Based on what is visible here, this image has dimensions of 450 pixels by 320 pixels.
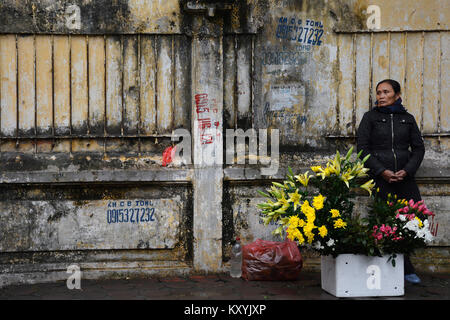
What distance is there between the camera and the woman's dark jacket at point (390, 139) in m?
5.90

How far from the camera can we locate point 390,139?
19.5ft

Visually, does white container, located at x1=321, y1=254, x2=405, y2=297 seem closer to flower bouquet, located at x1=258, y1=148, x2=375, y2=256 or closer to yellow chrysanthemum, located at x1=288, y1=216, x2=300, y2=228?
flower bouquet, located at x1=258, y1=148, x2=375, y2=256

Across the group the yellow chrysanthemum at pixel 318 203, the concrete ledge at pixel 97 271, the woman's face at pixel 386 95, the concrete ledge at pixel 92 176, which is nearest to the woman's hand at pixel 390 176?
the woman's face at pixel 386 95

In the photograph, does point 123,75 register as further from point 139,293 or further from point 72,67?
point 139,293

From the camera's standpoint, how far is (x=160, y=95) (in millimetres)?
6469

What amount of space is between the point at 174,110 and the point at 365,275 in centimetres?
275

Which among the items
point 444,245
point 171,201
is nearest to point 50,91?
point 171,201

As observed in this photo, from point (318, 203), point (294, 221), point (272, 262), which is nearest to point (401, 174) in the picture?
point (318, 203)

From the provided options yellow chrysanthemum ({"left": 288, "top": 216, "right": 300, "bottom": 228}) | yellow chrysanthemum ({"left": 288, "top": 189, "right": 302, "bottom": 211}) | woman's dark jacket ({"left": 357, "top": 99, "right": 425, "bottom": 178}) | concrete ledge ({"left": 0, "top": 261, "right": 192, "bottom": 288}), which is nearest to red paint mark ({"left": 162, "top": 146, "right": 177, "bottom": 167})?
concrete ledge ({"left": 0, "top": 261, "right": 192, "bottom": 288})

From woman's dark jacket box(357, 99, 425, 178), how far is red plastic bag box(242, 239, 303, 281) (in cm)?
122

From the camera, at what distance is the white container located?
17.0ft

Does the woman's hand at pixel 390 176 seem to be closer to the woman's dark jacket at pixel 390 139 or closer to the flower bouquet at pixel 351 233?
the woman's dark jacket at pixel 390 139

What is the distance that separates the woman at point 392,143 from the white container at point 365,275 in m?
0.71
